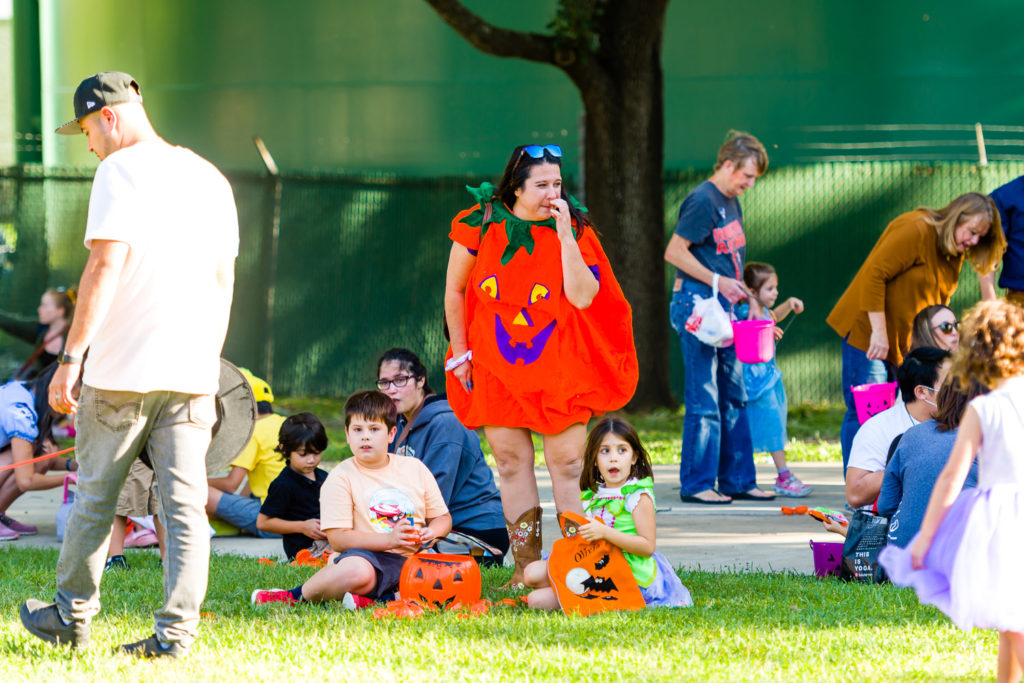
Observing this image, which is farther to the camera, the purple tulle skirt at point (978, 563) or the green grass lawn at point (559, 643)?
the green grass lawn at point (559, 643)

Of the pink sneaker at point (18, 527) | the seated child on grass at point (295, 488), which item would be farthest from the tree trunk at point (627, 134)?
the pink sneaker at point (18, 527)

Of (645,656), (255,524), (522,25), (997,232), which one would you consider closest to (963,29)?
(522,25)

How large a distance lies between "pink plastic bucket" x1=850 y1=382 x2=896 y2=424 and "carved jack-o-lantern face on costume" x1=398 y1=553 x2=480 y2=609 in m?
2.78

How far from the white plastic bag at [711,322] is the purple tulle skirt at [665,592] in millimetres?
2755

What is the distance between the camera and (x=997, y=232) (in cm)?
714

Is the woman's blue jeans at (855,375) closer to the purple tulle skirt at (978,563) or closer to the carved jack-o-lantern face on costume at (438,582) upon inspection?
the carved jack-o-lantern face on costume at (438,582)

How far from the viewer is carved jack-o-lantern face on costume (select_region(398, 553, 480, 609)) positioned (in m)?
5.01

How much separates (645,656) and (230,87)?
14.4 m

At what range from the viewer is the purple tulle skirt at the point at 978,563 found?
11.2ft

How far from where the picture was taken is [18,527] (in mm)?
7418

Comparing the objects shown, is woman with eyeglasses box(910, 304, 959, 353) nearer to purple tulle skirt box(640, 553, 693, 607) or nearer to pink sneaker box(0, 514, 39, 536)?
purple tulle skirt box(640, 553, 693, 607)

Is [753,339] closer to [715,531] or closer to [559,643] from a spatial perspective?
[715,531]

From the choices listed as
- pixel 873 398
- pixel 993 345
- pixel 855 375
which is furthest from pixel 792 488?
pixel 993 345

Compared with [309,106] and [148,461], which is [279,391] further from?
[148,461]
